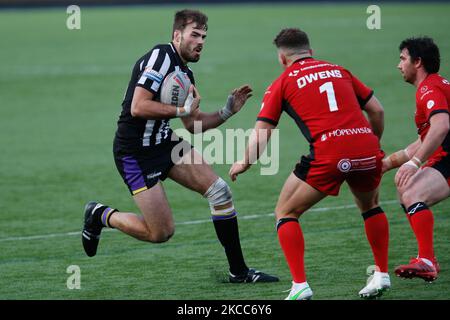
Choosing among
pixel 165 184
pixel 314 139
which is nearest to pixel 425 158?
pixel 314 139

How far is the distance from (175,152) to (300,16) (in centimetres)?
3264

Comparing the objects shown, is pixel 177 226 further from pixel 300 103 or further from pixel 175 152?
pixel 300 103

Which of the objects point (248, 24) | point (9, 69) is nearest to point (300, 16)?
point (248, 24)

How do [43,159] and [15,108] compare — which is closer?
[43,159]

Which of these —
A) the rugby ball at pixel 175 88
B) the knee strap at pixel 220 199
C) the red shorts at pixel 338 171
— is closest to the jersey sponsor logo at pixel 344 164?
the red shorts at pixel 338 171

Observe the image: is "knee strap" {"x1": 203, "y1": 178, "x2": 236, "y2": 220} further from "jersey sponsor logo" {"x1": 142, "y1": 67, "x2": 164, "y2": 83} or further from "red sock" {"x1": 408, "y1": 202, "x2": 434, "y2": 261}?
"red sock" {"x1": 408, "y1": 202, "x2": 434, "y2": 261}

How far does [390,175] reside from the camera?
44.0ft

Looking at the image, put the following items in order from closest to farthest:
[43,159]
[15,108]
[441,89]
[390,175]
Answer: [441,89] < [390,175] < [43,159] < [15,108]

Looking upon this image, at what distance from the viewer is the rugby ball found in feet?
27.3

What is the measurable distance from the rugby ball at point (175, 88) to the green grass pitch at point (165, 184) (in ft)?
5.10

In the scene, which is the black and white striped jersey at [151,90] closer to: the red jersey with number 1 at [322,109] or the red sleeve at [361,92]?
the red jersey with number 1 at [322,109]

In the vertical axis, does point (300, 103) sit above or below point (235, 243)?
above

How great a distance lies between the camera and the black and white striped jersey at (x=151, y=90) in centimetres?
823

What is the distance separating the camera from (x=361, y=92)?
25.1 ft
